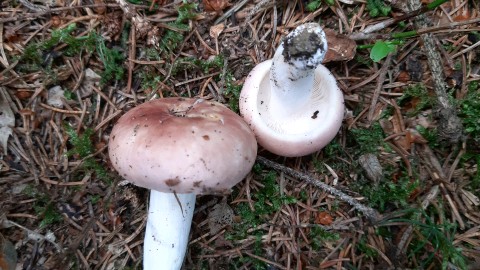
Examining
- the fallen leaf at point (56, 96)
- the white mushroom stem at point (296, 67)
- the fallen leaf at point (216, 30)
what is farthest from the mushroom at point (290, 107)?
the fallen leaf at point (56, 96)

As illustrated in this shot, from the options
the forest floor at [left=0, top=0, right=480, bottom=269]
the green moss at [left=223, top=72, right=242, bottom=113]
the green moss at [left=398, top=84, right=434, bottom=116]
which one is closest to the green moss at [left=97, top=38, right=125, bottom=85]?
the forest floor at [left=0, top=0, right=480, bottom=269]

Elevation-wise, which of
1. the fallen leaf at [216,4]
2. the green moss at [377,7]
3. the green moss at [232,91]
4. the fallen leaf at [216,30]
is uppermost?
the green moss at [377,7]

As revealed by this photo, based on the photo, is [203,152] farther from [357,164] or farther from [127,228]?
[357,164]

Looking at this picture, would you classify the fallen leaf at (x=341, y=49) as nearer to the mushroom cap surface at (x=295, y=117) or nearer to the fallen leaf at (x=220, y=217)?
the mushroom cap surface at (x=295, y=117)

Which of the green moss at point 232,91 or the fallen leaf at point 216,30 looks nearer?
the green moss at point 232,91

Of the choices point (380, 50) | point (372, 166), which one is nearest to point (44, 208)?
point (372, 166)

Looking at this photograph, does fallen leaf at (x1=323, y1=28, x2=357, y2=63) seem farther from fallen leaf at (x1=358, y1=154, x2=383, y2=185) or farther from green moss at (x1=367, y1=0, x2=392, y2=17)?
fallen leaf at (x1=358, y1=154, x2=383, y2=185)

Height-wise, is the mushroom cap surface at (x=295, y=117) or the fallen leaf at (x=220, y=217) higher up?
the mushroom cap surface at (x=295, y=117)

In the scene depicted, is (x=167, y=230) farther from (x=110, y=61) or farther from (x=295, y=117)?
(x=110, y=61)
